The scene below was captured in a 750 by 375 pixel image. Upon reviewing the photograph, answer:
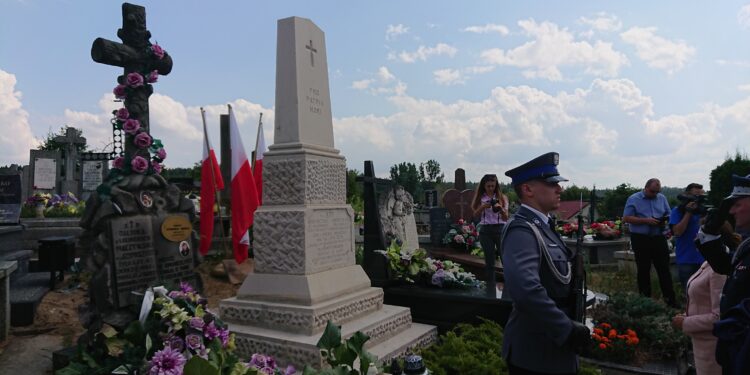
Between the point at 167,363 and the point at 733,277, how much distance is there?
327cm

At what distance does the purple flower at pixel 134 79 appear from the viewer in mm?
4637

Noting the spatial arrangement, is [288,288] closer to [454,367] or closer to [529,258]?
[454,367]

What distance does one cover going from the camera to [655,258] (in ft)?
21.4

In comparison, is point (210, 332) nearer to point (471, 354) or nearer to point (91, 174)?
point (471, 354)

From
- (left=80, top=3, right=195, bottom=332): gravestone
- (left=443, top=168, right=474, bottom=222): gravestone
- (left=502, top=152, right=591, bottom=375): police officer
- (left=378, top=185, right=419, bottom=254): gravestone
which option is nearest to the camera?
(left=502, top=152, right=591, bottom=375): police officer

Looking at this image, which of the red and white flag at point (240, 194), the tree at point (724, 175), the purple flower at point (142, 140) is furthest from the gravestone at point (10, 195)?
the tree at point (724, 175)

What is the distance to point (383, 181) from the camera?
23.1 feet

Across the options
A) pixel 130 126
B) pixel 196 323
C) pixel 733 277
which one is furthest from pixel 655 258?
pixel 130 126

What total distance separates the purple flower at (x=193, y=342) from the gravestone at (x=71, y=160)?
17695 mm

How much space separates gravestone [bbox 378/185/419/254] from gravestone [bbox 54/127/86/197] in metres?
15.6

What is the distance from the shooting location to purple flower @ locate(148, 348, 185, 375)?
293 cm

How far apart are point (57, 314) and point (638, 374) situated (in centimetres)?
692

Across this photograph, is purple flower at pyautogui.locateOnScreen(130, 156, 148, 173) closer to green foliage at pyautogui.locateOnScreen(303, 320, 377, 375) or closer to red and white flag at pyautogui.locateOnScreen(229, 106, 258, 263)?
green foliage at pyautogui.locateOnScreen(303, 320, 377, 375)

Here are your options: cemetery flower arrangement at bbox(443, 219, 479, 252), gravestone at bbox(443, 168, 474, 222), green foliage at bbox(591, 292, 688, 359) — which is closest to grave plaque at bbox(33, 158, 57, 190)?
gravestone at bbox(443, 168, 474, 222)
